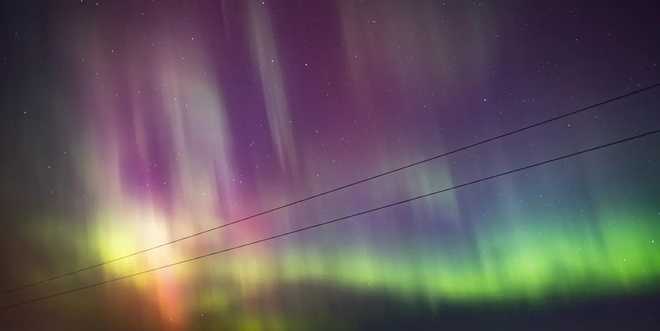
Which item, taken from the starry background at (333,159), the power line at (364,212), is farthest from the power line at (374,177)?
the power line at (364,212)

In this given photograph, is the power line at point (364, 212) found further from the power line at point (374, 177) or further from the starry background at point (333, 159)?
the power line at point (374, 177)

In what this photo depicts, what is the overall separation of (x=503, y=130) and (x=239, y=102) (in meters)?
1.92

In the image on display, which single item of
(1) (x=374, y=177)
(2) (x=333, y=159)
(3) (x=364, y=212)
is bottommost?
(3) (x=364, y=212)

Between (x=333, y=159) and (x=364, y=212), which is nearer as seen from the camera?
(x=364, y=212)

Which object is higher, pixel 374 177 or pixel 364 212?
pixel 374 177

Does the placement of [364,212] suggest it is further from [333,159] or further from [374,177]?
[333,159]

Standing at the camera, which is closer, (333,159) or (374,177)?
(374,177)

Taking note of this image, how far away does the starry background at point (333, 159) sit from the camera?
284 cm

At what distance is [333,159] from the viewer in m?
3.87

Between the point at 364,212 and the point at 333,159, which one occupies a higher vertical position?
the point at 333,159

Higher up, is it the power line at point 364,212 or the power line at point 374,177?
the power line at point 374,177

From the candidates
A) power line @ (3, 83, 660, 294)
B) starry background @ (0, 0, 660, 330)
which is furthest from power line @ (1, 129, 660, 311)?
power line @ (3, 83, 660, 294)

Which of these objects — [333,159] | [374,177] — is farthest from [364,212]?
[333,159]

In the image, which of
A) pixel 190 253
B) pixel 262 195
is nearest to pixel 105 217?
pixel 190 253
